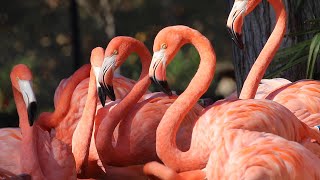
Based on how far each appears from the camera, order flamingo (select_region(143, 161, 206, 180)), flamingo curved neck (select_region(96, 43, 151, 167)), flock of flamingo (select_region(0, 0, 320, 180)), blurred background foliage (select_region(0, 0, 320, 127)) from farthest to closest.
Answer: blurred background foliage (select_region(0, 0, 320, 127))
flamingo curved neck (select_region(96, 43, 151, 167))
flamingo (select_region(143, 161, 206, 180))
flock of flamingo (select_region(0, 0, 320, 180))

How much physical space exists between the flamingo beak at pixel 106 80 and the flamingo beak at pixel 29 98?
1.71ft

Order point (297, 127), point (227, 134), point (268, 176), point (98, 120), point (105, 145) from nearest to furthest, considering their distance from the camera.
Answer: point (268, 176), point (227, 134), point (297, 127), point (105, 145), point (98, 120)

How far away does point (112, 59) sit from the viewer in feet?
17.7

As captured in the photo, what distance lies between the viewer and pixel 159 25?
9078 mm

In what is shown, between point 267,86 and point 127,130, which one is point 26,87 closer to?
point 127,130

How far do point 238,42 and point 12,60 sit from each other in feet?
13.6

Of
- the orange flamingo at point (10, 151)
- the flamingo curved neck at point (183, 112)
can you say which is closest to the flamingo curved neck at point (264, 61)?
the flamingo curved neck at point (183, 112)

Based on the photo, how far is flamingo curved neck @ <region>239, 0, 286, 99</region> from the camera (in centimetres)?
572

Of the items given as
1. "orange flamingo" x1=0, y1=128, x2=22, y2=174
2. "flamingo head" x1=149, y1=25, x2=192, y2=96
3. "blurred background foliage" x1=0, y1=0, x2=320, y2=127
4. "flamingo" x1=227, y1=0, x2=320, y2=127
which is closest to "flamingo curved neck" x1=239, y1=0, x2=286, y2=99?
"flamingo" x1=227, y1=0, x2=320, y2=127

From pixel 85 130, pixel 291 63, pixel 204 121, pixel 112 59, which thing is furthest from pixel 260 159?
pixel 291 63

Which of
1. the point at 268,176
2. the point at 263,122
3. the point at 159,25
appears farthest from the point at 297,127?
the point at 159,25

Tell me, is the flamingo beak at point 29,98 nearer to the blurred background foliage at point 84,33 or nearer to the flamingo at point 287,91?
the flamingo at point 287,91

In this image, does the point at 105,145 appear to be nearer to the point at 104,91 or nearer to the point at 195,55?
the point at 104,91

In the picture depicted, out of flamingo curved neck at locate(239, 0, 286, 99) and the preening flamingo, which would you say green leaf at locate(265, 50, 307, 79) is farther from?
the preening flamingo
